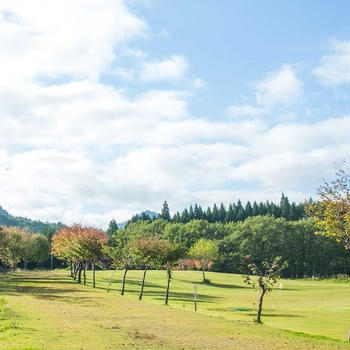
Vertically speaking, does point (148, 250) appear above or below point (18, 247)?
above

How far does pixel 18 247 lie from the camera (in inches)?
4422

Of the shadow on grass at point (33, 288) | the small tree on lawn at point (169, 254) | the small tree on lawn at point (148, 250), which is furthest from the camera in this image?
the small tree on lawn at point (148, 250)

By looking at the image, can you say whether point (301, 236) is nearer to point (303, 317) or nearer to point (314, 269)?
point (314, 269)

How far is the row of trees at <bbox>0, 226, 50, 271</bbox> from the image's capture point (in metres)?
101

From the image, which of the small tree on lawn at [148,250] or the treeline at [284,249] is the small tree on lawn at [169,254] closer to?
the small tree on lawn at [148,250]

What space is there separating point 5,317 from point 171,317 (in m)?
11.4

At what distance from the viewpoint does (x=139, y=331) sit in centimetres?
2494

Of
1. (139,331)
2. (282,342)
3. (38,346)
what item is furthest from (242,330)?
(38,346)

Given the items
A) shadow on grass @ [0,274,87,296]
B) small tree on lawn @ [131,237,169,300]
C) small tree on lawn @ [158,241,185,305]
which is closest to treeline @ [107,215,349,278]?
shadow on grass @ [0,274,87,296]

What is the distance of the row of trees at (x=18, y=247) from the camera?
331ft

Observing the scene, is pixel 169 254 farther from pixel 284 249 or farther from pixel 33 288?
pixel 284 249

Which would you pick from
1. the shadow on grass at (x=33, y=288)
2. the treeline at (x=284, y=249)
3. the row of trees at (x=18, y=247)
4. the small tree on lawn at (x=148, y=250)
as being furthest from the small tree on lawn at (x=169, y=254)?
the treeline at (x=284, y=249)

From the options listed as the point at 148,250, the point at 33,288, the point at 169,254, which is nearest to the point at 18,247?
the point at 33,288

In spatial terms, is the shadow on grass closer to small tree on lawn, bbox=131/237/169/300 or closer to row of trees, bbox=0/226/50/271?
small tree on lawn, bbox=131/237/169/300
